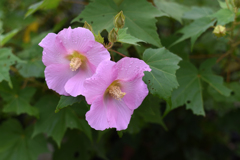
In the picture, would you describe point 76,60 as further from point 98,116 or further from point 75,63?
point 98,116

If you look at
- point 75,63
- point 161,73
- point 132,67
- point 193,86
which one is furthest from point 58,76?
point 193,86

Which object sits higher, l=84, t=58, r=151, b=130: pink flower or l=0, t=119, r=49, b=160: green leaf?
l=84, t=58, r=151, b=130: pink flower

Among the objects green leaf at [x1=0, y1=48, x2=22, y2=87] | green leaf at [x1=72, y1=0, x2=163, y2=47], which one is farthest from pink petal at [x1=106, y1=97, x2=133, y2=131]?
green leaf at [x1=0, y1=48, x2=22, y2=87]

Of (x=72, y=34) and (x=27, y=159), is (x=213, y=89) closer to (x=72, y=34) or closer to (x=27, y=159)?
(x=72, y=34)

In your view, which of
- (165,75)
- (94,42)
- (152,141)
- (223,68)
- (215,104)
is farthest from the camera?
(152,141)

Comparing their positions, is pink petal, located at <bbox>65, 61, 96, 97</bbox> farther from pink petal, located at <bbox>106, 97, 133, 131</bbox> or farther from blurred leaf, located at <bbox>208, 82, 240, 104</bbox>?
blurred leaf, located at <bbox>208, 82, 240, 104</bbox>

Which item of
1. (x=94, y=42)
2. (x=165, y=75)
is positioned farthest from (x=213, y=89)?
(x=94, y=42)
